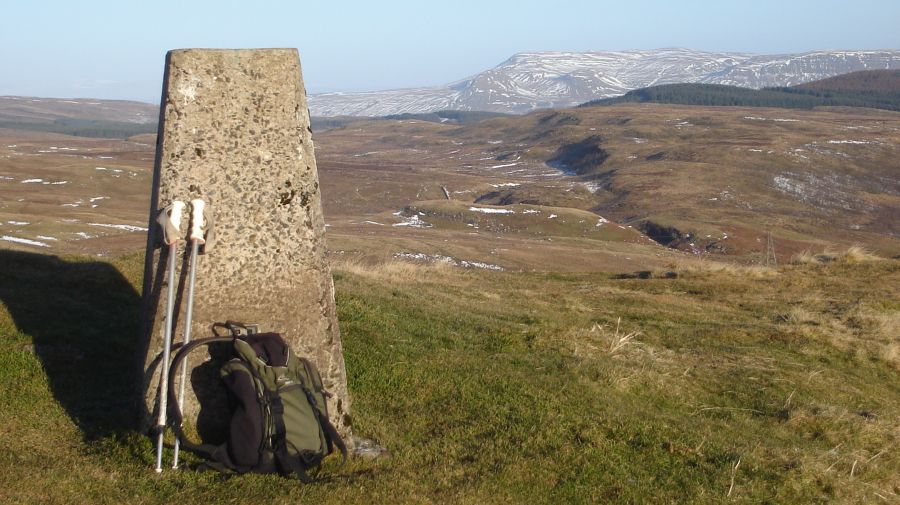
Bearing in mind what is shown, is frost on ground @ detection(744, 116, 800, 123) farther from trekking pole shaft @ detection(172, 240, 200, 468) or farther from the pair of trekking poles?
trekking pole shaft @ detection(172, 240, 200, 468)

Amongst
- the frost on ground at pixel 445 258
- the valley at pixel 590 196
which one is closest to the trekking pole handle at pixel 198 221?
the valley at pixel 590 196

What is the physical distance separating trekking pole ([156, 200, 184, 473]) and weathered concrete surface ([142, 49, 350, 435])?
0.54ft

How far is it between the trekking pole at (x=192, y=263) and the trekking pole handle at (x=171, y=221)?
0.11 m

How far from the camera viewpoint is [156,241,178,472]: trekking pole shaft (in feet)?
20.9

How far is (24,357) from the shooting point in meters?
8.45

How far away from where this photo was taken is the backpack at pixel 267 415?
624 cm

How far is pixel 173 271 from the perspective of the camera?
652 centimetres

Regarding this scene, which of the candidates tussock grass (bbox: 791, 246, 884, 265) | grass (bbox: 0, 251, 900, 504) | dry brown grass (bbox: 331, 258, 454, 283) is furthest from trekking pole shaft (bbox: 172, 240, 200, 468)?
tussock grass (bbox: 791, 246, 884, 265)

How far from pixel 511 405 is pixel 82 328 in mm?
5132

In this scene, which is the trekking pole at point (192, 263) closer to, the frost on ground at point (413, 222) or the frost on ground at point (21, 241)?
A: the frost on ground at point (21, 241)

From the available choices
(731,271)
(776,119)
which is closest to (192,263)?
(731,271)

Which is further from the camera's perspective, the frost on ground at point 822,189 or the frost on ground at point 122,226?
the frost on ground at point 822,189

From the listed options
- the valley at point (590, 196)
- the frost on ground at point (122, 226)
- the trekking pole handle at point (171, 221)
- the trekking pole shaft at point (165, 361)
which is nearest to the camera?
the trekking pole shaft at point (165, 361)

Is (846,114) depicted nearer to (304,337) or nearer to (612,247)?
(612,247)
